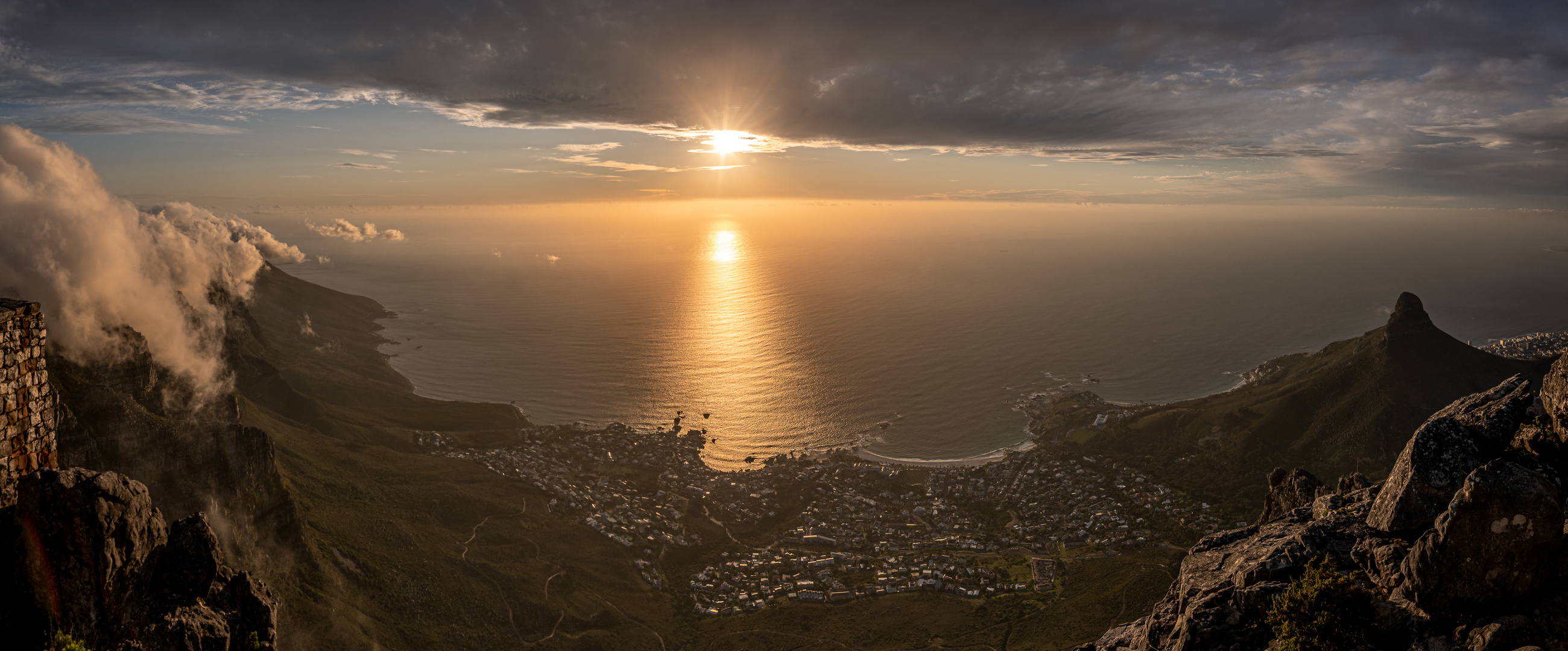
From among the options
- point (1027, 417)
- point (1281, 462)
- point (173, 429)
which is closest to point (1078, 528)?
point (1281, 462)

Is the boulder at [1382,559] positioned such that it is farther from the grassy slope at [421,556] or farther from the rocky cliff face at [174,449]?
the rocky cliff face at [174,449]

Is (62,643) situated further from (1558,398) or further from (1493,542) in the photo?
(1558,398)

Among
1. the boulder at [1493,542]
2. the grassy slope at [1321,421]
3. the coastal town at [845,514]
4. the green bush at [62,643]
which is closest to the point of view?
the boulder at [1493,542]

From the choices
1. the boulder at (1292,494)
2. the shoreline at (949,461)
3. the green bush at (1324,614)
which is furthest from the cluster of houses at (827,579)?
the green bush at (1324,614)

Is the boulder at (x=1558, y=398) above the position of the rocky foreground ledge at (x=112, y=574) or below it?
above

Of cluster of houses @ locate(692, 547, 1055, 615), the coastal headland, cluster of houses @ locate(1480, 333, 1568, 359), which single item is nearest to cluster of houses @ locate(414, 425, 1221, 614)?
cluster of houses @ locate(692, 547, 1055, 615)

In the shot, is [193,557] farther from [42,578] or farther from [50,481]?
[50,481]
